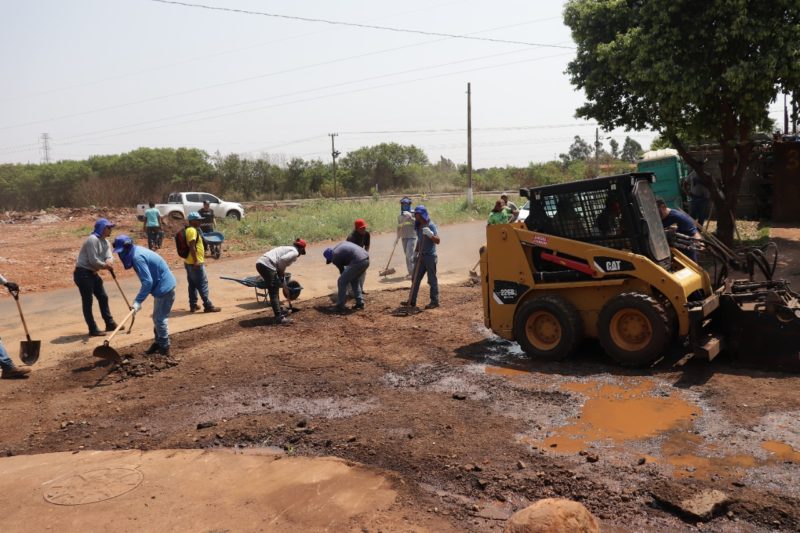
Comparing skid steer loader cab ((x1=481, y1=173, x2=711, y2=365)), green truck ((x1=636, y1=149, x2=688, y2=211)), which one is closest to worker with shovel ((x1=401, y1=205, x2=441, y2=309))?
skid steer loader cab ((x1=481, y1=173, x2=711, y2=365))

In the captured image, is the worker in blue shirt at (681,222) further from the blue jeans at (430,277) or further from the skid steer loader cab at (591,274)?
the blue jeans at (430,277)

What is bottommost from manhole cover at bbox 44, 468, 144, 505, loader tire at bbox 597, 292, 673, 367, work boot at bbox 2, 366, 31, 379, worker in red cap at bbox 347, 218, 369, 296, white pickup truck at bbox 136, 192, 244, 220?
manhole cover at bbox 44, 468, 144, 505

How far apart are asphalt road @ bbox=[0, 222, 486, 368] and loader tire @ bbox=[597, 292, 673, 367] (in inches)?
194

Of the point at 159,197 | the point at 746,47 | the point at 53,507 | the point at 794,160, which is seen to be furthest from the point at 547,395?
the point at 159,197

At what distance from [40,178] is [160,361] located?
149 feet

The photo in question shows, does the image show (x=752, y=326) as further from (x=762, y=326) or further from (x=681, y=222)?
(x=681, y=222)

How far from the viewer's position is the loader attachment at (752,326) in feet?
23.3

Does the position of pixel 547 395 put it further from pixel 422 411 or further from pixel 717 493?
pixel 717 493

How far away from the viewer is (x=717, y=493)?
4.60m

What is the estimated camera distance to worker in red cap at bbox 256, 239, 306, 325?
35.1ft

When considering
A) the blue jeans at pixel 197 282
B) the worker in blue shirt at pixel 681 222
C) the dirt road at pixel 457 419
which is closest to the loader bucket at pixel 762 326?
the dirt road at pixel 457 419

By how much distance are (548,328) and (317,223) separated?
57.1 feet

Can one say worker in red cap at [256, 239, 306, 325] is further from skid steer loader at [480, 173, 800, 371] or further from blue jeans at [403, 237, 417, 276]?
skid steer loader at [480, 173, 800, 371]

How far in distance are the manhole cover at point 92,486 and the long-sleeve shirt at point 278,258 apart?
17.0 ft
